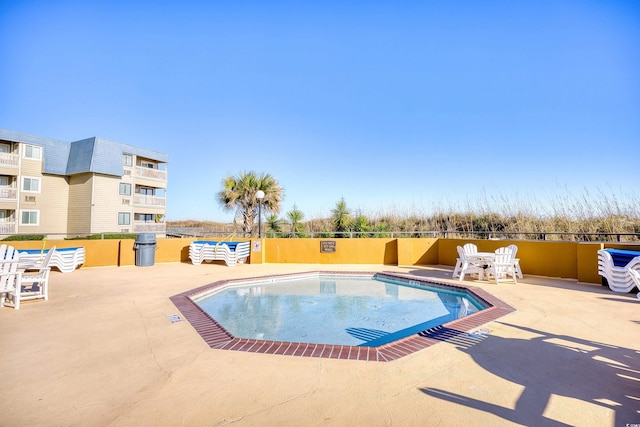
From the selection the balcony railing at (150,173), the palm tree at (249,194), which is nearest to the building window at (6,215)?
the balcony railing at (150,173)

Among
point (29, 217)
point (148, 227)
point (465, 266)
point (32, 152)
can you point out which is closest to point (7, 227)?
point (29, 217)

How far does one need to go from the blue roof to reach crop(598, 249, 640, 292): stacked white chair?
23.4 meters

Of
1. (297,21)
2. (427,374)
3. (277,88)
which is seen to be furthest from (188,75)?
(427,374)

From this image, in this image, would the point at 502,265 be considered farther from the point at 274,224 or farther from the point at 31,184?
the point at 31,184

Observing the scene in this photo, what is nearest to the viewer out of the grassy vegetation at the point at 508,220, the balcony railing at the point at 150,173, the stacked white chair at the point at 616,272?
the stacked white chair at the point at 616,272

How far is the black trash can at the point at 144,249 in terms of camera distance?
29.5 ft

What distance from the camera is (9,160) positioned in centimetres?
1694

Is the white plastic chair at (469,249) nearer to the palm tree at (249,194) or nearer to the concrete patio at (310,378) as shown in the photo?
the concrete patio at (310,378)

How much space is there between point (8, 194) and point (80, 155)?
4129mm

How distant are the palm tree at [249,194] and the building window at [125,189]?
9.14 metres

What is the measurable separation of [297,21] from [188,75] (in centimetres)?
496

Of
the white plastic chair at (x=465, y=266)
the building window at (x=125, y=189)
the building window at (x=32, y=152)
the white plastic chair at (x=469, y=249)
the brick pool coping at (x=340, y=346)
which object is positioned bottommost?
the brick pool coping at (x=340, y=346)

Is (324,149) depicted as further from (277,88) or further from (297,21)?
(297,21)

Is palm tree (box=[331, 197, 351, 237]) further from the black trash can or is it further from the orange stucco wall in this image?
the black trash can
